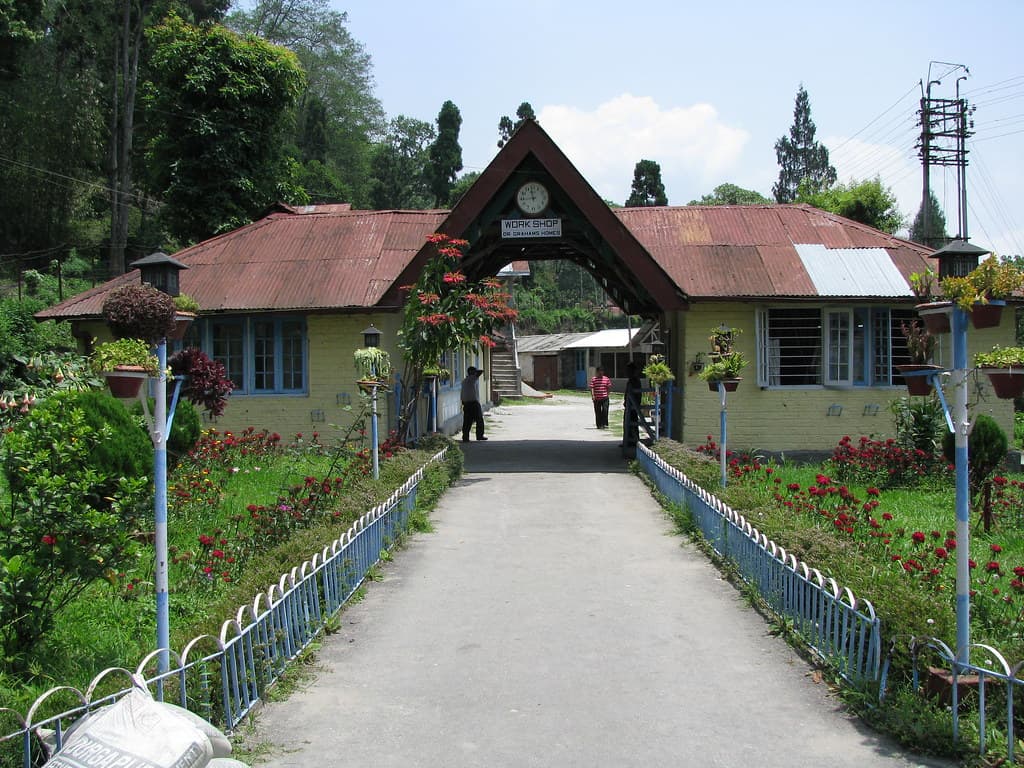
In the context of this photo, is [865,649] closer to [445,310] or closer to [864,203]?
[445,310]

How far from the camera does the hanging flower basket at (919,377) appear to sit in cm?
571

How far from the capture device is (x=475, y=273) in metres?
19.5

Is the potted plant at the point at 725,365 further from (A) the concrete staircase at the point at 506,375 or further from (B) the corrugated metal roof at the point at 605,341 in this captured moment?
(B) the corrugated metal roof at the point at 605,341

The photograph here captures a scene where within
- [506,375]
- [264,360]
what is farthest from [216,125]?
[506,375]

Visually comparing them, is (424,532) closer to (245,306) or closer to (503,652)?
(503,652)

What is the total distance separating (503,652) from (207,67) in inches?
968

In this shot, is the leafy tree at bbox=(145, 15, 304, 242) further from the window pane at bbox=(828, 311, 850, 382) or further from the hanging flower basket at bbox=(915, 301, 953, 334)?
the hanging flower basket at bbox=(915, 301, 953, 334)

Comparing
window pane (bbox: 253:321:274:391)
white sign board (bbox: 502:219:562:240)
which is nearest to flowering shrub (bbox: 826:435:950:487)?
white sign board (bbox: 502:219:562:240)

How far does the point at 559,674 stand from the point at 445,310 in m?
9.07

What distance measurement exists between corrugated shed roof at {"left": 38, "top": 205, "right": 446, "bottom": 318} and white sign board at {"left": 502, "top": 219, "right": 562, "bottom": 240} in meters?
2.67

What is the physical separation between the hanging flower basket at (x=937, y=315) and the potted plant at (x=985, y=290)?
0.65 ft

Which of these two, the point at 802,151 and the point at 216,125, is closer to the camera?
the point at 216,125

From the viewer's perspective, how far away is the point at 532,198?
1630 cm

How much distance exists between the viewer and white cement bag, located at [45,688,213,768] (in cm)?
369
